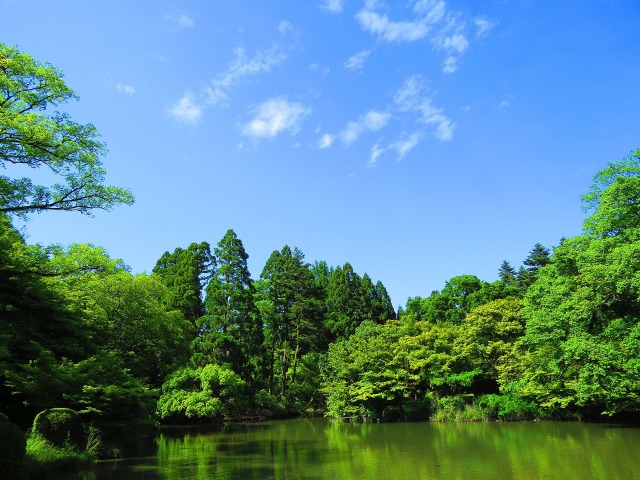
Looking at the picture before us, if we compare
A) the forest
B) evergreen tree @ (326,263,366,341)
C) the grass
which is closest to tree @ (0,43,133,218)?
the forest

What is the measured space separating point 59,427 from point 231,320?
2121 cm

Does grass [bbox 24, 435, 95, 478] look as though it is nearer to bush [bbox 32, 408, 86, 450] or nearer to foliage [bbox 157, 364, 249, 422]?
bush [bbox 32, 408, 86, 450]

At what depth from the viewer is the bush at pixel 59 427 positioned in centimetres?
1205

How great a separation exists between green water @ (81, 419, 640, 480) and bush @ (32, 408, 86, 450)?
1.22m

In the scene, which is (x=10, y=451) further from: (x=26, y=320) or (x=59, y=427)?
(x=26, y=320)

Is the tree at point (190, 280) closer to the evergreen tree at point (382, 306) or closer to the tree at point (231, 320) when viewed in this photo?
the tree at point (231, 320)

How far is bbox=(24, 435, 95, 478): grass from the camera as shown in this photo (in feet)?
34.3

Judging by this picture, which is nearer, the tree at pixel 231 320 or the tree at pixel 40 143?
the tree at pixel 40 143

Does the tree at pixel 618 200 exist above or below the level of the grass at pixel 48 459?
above

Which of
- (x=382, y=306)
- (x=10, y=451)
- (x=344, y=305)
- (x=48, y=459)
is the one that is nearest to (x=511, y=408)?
(x=48, y=459)

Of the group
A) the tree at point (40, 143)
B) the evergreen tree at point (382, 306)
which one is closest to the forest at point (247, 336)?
the tree at point (40, 143)

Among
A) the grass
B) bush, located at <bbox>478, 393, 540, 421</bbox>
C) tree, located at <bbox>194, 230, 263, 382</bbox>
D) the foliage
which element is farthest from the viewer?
tree, located at <bbox>194, 230, 263, 382</bbox>

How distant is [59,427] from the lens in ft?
40.3

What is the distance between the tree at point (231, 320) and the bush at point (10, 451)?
22240mm
